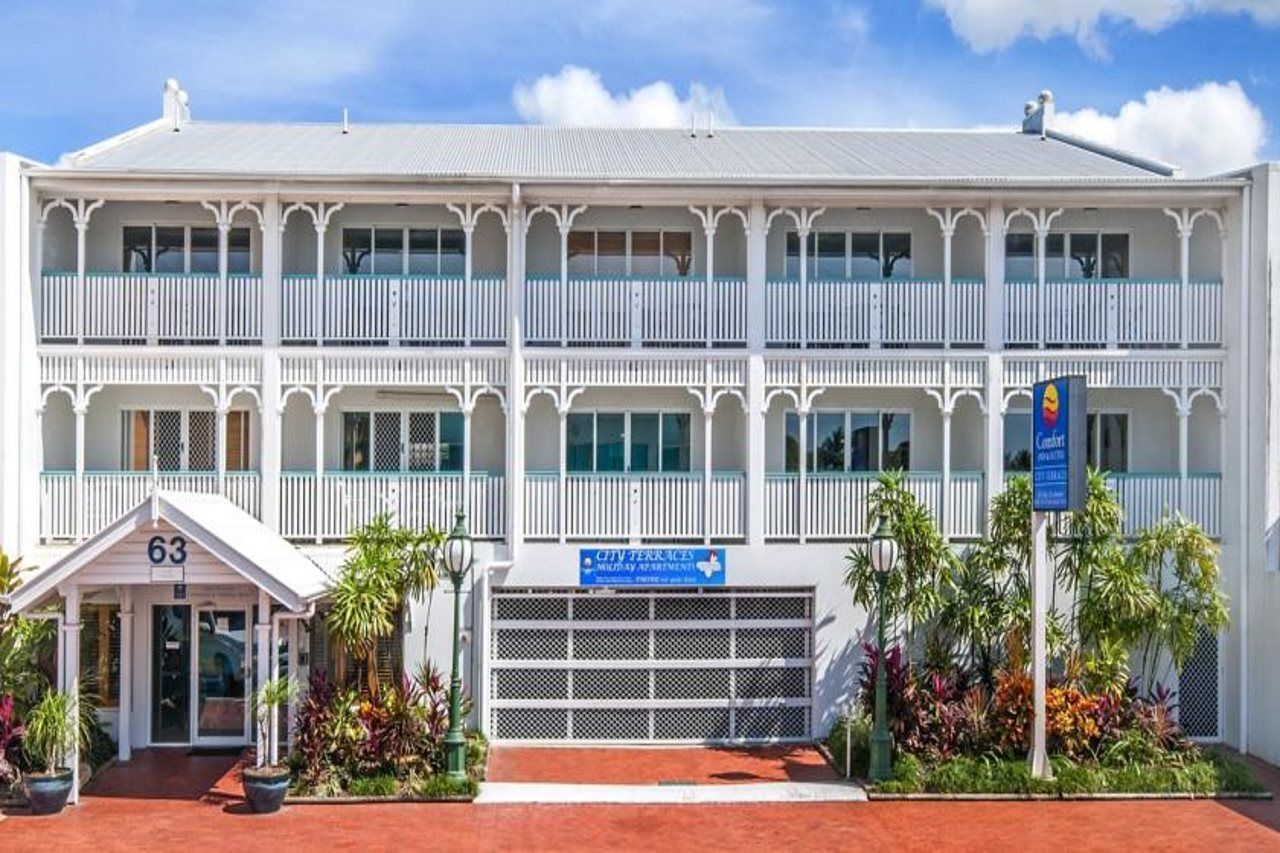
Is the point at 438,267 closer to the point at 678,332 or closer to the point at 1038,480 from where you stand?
the point at 678,332

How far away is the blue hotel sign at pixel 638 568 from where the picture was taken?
685 inches

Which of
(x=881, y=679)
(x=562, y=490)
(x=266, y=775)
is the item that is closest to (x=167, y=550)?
(x=266, y=775)

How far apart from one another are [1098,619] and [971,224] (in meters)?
6.59

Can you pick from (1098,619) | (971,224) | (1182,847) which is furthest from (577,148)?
(1182,847)

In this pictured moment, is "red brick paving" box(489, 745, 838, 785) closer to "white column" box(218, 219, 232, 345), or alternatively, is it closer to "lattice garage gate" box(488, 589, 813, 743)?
"lattice garage gate" box(488, 589, 813, 743)

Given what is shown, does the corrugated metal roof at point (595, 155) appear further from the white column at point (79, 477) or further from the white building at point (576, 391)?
the white column at point (79, 477)

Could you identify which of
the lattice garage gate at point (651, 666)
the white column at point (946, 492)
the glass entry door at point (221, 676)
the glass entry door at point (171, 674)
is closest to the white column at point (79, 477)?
the glass entry door at point (171, 674)

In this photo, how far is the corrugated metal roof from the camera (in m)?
17.5

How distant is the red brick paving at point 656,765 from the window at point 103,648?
581 centimetres

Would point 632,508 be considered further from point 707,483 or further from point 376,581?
point 376,581

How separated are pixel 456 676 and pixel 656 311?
6366 mm

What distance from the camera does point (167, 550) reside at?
1484cm

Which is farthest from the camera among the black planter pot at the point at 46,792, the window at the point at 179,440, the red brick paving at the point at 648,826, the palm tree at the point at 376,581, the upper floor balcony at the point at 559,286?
the window at the point at 179,440

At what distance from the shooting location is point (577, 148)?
2133 centimetres
